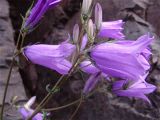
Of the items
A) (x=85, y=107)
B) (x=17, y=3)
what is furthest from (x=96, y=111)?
(x=17, y=3)

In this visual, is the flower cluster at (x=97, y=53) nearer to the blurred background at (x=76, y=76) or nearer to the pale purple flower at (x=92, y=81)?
the pale purple flower at (x=92, y=81)

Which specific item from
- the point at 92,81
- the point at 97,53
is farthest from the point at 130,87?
the point at 97,53

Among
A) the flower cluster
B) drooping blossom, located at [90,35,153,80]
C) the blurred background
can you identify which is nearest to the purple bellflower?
the flower cluster

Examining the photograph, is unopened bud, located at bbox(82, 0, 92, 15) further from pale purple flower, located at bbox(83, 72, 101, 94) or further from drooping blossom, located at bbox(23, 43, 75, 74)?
pale purple flower, located at bbox(83, 72, 101, 94)

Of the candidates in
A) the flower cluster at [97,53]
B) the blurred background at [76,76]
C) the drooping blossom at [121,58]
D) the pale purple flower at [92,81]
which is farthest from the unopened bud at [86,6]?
the blurred background at [76,76]

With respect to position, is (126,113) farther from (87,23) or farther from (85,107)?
(87,23)

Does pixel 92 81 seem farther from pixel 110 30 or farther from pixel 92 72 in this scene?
pixel 110 30
